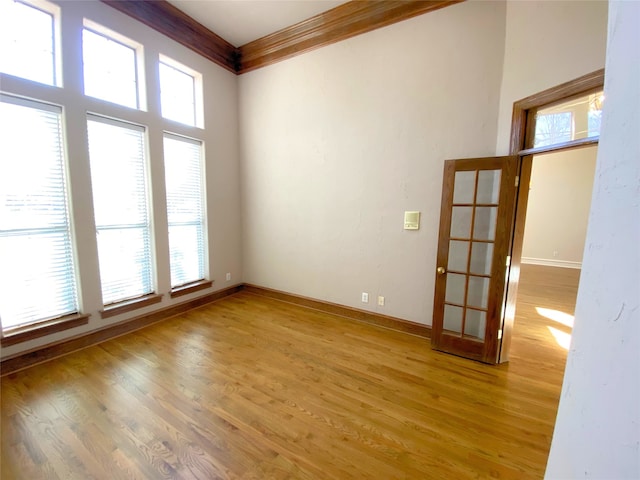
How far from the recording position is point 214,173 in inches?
156

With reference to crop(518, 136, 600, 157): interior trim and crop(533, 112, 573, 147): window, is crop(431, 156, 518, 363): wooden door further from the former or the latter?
crop(533, 112, 573, 147): window

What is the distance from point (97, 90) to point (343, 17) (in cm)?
288

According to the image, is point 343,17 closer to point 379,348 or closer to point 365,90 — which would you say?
point 365,90

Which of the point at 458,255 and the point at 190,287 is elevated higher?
the point at 458,255

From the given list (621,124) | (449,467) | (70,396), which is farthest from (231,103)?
(449,467)

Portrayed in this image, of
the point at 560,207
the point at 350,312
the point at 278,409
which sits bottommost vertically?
the point at 278,409

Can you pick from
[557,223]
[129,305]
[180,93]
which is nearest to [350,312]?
[129,305]

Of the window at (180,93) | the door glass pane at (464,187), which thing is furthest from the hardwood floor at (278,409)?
the window at (180,93)

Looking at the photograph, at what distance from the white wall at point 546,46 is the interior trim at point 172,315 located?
223 centimetres

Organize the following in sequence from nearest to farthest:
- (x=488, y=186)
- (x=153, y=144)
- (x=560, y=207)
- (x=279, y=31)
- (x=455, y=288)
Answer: (x=488, y=186)
(x=455, y=288)
(x=153, y=144)
(x=279, y=31)
(x=560, y=207)

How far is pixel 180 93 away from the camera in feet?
11.7

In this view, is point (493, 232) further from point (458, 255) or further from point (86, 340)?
point (86, 340)

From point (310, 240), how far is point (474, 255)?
6.83 feet

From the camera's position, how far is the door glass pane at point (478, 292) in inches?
103
